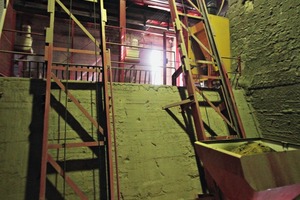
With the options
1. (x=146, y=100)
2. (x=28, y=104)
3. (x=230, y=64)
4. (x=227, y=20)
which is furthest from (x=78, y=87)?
(x=227, y=20)

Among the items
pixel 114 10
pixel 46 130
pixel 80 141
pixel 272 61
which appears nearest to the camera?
pixel 46 130

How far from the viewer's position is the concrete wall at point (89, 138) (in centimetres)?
311

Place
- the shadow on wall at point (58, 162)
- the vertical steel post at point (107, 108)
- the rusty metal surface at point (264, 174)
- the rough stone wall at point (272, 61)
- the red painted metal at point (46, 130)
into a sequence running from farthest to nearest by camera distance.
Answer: the rough stone wall at point (272, 61)
the shadow on wall at point (58, 162)
the vertical steel post at point (107, 108)
the red painted metal at point (46, 130)
the rusty metal surface at point (264, 174)

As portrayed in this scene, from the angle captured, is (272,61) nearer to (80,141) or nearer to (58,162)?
(80,141)

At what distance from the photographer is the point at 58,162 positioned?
3.26 metres

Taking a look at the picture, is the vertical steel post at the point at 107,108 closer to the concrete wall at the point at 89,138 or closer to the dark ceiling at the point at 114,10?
the concrete wall at the point at 89,138

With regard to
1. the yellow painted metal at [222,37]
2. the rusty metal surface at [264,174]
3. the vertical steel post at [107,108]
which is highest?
the yellow painted metal at [222,37]

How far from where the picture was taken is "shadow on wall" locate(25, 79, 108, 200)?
3.09 meters

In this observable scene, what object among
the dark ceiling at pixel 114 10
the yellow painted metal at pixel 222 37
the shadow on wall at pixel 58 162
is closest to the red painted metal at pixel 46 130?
the shadow on wall at pixel 58 162

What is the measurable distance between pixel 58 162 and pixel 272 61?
16.5ft

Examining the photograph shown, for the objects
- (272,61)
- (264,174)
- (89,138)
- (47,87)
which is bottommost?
(264,174)

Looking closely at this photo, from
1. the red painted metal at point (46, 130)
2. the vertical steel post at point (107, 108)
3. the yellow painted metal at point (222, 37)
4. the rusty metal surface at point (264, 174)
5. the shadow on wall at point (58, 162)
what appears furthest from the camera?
the yellow painted metal at point (222, 37)

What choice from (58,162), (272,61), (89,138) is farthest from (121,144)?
(272,61)

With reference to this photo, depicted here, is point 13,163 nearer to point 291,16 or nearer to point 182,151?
point 182,151
